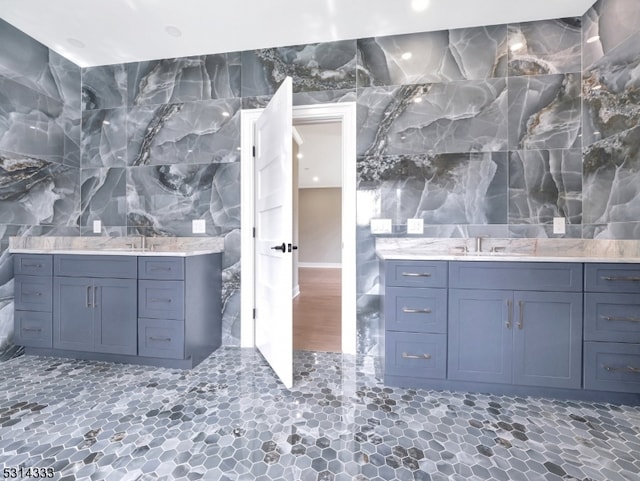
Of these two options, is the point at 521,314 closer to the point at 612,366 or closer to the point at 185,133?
the point at 612,366

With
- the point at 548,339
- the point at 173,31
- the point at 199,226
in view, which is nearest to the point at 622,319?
the point at 548,339

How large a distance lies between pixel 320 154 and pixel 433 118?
149 inches

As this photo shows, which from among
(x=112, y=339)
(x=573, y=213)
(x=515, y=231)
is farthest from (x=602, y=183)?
(x=112, y=339)

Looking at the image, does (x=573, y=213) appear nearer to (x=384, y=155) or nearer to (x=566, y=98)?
(x=566, y=98)

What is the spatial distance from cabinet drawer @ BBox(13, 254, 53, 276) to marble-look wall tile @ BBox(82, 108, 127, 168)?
978 millimetres

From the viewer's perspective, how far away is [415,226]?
2273mm

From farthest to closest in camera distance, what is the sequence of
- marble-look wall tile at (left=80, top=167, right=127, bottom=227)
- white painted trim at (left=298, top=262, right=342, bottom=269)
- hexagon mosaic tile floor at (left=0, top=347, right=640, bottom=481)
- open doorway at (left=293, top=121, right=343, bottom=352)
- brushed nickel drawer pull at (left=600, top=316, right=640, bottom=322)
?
white painted trim at (left=298, top=262, right=342, bottom=269) < open doorway at (left=293, top=121, right=343, bottom=352) < marble-look wall tile at (left=80, top=167, right=127, bottom=227) < brushed nickel drawer pull at (left=600, top=316, right=640, bottom=322) < hexagon mosaic tile floor at (left=0, top=347, right=640, bottom=481)

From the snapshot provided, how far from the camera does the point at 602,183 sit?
196 centimetres

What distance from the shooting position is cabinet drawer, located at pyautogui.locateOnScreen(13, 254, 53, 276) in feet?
7.29

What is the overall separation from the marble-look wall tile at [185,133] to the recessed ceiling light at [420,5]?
1538 millimetres

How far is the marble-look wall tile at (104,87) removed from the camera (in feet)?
8.77

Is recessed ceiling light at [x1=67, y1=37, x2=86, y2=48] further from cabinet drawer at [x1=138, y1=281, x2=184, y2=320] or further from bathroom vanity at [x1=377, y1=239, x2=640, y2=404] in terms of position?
bathroom vanity at [x1=377, y1=239, x2=640, y2=404]

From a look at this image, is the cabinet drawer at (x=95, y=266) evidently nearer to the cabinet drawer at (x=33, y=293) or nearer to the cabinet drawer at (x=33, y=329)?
the cabinet drawer at (x=33, y=293)

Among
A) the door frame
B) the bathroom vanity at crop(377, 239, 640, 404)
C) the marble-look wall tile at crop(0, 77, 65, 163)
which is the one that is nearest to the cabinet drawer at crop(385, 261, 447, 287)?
the bathroom vanity at crop(377, 239, 640, 404)
